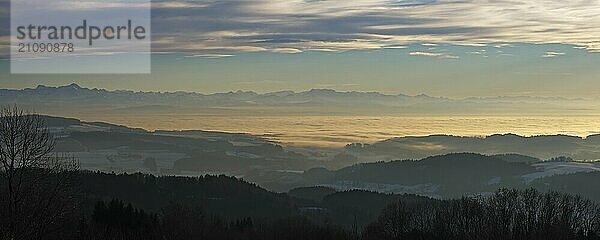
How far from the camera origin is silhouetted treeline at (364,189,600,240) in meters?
95.9

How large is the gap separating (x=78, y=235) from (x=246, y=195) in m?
123

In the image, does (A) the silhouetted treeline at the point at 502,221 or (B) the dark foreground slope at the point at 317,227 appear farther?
(A) the silhouetted treeline at the point at 502,221

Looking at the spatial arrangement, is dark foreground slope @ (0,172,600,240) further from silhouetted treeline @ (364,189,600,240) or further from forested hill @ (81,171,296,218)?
forested hill @ (81,171,296,218)

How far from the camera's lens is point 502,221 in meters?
101

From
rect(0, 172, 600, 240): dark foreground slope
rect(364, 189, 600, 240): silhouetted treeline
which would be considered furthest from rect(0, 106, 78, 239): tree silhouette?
rect(364, 189, 600, 240): silhouetted treeline

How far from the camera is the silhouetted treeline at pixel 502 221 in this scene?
95875 millimetres

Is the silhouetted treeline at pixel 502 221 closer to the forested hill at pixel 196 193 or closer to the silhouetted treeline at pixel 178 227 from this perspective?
the silhouetted treeline at pixel 178 227

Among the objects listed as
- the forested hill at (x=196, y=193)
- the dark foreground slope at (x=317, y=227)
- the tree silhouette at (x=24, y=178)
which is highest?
the tree silhouette at (x=24, y=178)

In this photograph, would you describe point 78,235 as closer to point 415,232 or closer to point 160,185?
point 415,232

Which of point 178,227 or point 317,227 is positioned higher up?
point 178,227

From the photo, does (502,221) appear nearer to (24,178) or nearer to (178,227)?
(178,227)

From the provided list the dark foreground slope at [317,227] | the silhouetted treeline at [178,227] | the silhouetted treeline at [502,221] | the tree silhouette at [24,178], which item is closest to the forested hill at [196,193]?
the dark foreground slope at [317,227]

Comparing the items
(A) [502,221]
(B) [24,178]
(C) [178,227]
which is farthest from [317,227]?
(B) [24,178]

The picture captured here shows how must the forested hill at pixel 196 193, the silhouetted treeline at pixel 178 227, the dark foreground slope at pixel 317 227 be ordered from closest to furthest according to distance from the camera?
1. the silhouetted treeline at pixel 178 227
2. the dark foreground slope at pixel 317 227
3. the forested hill at pixel 196 193
